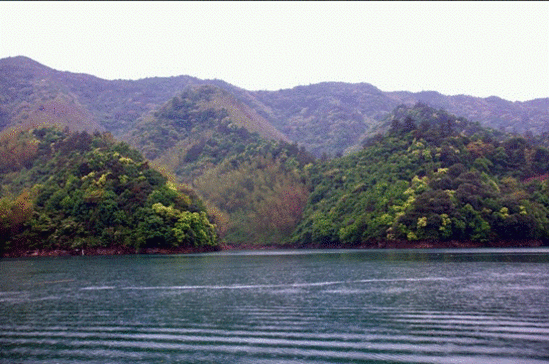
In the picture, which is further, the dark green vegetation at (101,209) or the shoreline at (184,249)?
the dark green vegetation at (101,209)

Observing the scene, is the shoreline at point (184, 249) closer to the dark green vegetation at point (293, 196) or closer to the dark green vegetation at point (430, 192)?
the dark green vegetation at point (293, 196)

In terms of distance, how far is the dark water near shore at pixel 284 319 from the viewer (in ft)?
62.2

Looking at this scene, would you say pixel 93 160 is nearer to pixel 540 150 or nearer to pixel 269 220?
pixel 269 220

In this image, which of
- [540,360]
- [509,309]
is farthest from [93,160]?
[540,360]

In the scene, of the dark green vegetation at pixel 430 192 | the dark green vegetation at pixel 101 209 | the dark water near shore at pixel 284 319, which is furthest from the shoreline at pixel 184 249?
the dark water near shore at pixel 284 319

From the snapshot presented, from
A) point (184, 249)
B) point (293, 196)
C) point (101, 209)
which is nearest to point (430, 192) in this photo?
point (184, 249)

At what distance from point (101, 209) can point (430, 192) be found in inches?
2194

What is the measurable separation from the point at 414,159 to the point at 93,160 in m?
63.6

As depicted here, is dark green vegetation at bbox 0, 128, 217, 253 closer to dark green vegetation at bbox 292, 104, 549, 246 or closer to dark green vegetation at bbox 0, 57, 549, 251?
dark green vegetation at bbox 0, 57, 549, 251

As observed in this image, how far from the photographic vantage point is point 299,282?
40281 mm

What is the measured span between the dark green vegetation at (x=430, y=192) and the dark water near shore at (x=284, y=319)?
1820 inches

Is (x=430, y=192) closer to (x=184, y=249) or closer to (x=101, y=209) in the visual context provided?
(x=184, y=249)

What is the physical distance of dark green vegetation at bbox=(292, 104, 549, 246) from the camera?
88.2 m

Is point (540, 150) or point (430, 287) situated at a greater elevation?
point (540, 150)
